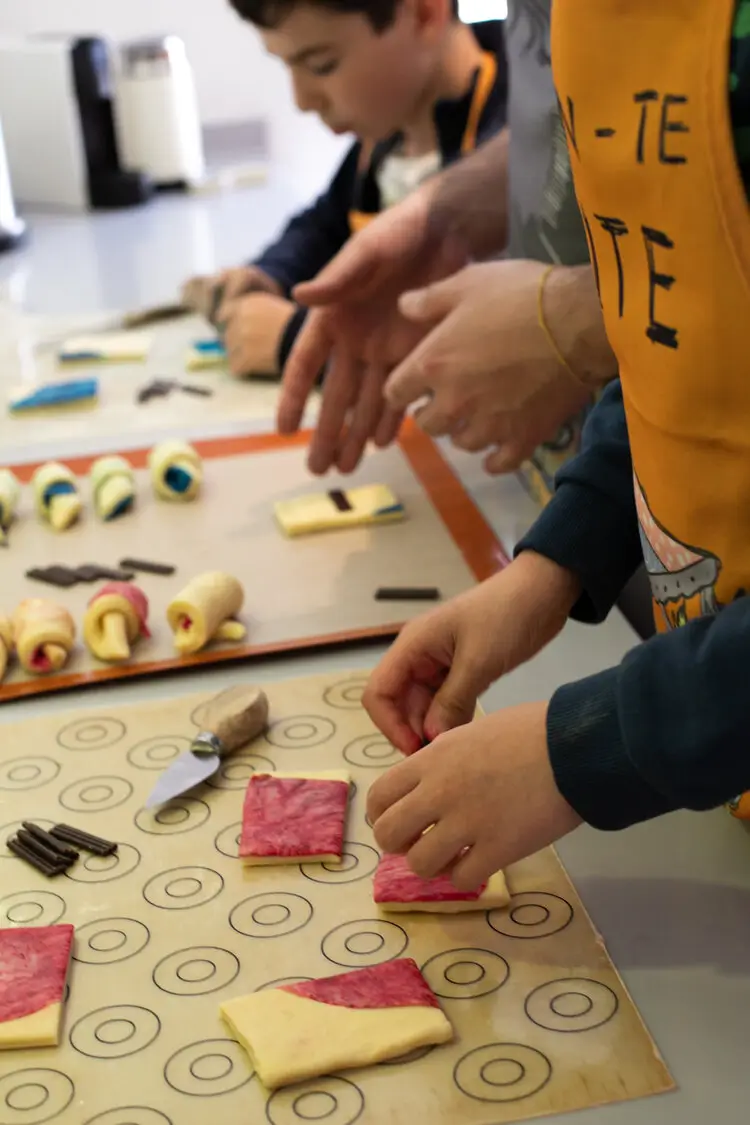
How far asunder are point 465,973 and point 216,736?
217mm

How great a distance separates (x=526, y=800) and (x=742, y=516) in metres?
0.15

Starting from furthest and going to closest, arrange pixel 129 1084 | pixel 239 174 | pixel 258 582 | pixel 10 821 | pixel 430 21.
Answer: pixel 239 174
pixel 430 21
pixel 258 582
pixel 10 821
pixel 129 1084

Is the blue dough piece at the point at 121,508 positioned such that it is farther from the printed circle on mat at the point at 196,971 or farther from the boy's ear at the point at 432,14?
the boy's ear at the point at 432,14

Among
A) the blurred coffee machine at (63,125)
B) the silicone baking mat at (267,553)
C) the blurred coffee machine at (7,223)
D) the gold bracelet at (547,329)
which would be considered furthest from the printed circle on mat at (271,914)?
the blurred coffee machine at (63,125)

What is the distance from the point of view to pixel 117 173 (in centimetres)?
226

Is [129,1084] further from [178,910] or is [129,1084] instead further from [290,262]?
[290,262]

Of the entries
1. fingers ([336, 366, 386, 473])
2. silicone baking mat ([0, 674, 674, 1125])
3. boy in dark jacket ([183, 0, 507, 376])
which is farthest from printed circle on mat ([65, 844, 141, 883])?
boy in dark jacket ([183, 0, 507, 376])

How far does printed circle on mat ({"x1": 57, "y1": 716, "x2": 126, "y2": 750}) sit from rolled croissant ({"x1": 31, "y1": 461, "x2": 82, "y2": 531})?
300 mm

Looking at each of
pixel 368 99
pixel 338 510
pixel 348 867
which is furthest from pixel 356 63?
pixel 348 867

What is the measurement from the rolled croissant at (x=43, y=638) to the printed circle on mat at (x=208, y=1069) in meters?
0.35

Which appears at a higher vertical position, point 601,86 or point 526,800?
point 601,86

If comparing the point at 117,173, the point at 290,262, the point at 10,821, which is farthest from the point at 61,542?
the point at 117,173

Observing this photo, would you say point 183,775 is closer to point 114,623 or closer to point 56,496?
point 114,623

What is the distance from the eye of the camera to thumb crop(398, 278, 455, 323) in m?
0.90
